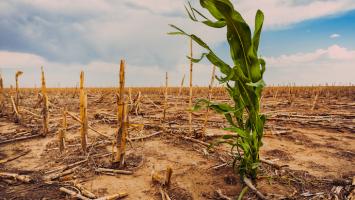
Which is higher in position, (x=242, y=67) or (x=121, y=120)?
(x=242, y=67)

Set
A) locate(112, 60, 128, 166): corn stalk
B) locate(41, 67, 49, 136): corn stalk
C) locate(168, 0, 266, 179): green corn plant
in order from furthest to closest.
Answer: locate(41, 67, 49, 136): corn stalk < locate(112, 60, 128, 166): corn stalk < locate(168, 0, 266, 179): green corn plant

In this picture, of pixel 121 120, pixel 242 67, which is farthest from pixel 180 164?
pixel 242 67

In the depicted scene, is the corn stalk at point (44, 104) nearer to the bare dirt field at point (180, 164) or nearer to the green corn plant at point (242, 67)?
the bare dirt field at point (180, 164)

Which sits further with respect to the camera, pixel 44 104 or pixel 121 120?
pixel 44 104

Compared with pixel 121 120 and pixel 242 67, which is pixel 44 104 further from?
pixel 242 67

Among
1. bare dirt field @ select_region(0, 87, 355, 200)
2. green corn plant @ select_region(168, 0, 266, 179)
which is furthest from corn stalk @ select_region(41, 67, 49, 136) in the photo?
green corn plant @ select_region(168, 0, 266, 179)

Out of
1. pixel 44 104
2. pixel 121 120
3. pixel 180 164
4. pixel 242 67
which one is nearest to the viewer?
pixel 242 67

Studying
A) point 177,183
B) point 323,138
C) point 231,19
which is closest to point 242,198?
point 177,183

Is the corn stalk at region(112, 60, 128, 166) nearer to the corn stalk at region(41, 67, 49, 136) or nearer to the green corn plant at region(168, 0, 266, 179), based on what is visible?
the green corn plant at region(168, 0, 266, 179)

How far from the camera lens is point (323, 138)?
5508mm

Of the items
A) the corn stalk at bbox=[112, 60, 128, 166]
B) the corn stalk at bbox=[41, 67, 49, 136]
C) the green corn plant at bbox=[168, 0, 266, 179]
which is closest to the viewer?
the green corn plant at bbox=[168, 0, 266, 179]

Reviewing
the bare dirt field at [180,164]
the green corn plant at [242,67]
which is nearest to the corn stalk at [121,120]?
the bare dirt field at [180,164]

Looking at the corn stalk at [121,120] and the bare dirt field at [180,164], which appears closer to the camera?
the bare dirt field at [180,164]

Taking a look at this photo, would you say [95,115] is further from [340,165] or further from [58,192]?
[340,165]
